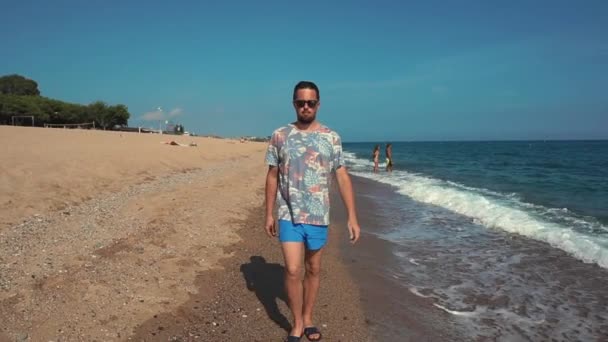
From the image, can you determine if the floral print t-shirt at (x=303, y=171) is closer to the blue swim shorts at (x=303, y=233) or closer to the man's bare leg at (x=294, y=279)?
the blue swim shorts at (x=303, y=233)

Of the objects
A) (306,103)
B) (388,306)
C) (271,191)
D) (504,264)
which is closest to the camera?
(306,103)

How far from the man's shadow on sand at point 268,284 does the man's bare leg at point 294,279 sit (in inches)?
14.2

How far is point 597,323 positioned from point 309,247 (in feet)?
11.0

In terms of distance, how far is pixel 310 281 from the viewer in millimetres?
3799

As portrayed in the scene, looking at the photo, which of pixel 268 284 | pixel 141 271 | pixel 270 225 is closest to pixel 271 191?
pixel 270 225

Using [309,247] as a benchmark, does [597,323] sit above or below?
below

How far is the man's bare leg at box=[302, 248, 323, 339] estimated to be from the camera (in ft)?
12.1

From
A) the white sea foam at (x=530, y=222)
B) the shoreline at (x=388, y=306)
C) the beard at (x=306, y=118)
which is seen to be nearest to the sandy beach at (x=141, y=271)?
the shoreline at (x=388, y=306)

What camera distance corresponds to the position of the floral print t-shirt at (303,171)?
3.51 meters

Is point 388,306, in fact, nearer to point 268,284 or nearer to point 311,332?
point 311,332

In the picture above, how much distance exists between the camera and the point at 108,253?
5.67 m

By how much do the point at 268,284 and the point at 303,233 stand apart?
6.13ft

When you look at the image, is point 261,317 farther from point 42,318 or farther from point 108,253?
point 108,253

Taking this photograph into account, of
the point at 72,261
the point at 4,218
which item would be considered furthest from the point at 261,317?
the point at 4,218
